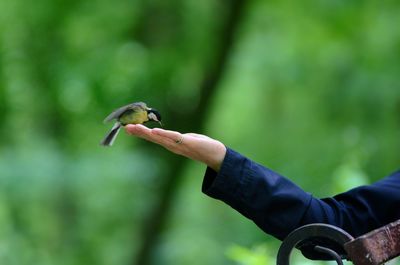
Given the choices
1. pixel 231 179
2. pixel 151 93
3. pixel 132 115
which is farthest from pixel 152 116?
pixel 151 93

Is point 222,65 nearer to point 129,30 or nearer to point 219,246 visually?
point 129,30

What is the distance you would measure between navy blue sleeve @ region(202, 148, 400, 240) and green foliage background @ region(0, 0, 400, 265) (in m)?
3.82

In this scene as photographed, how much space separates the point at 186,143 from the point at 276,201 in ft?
0.86

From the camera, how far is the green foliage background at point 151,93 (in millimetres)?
6051

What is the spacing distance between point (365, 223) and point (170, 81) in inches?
170

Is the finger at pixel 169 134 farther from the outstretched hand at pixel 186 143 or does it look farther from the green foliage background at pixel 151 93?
the green foliage background at pixel 151 93

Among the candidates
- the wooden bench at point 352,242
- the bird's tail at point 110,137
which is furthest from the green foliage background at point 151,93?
the wooden bench at point 352,242

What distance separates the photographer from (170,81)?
6.17 meters

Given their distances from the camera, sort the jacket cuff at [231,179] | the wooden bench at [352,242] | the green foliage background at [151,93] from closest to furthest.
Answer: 1. the wooden bench at [352,242]
2. the jacket cuff at [231,179]
3. the green foliage background at [151,93]

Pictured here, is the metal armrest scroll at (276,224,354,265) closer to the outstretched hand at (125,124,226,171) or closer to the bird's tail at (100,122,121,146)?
the outstretched hand at (125,124,226,171)

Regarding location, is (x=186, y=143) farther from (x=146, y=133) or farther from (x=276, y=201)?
(x=276, y=201)

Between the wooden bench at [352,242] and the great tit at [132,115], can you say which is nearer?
the wooden bench at [352,242]

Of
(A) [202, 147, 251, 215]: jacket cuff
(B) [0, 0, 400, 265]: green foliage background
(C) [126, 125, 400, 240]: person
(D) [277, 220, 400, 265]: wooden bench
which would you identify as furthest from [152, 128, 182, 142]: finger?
(B) [0, 0, 400, 265]: green foliage background

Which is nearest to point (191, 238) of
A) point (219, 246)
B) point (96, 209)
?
point (219, 246)
